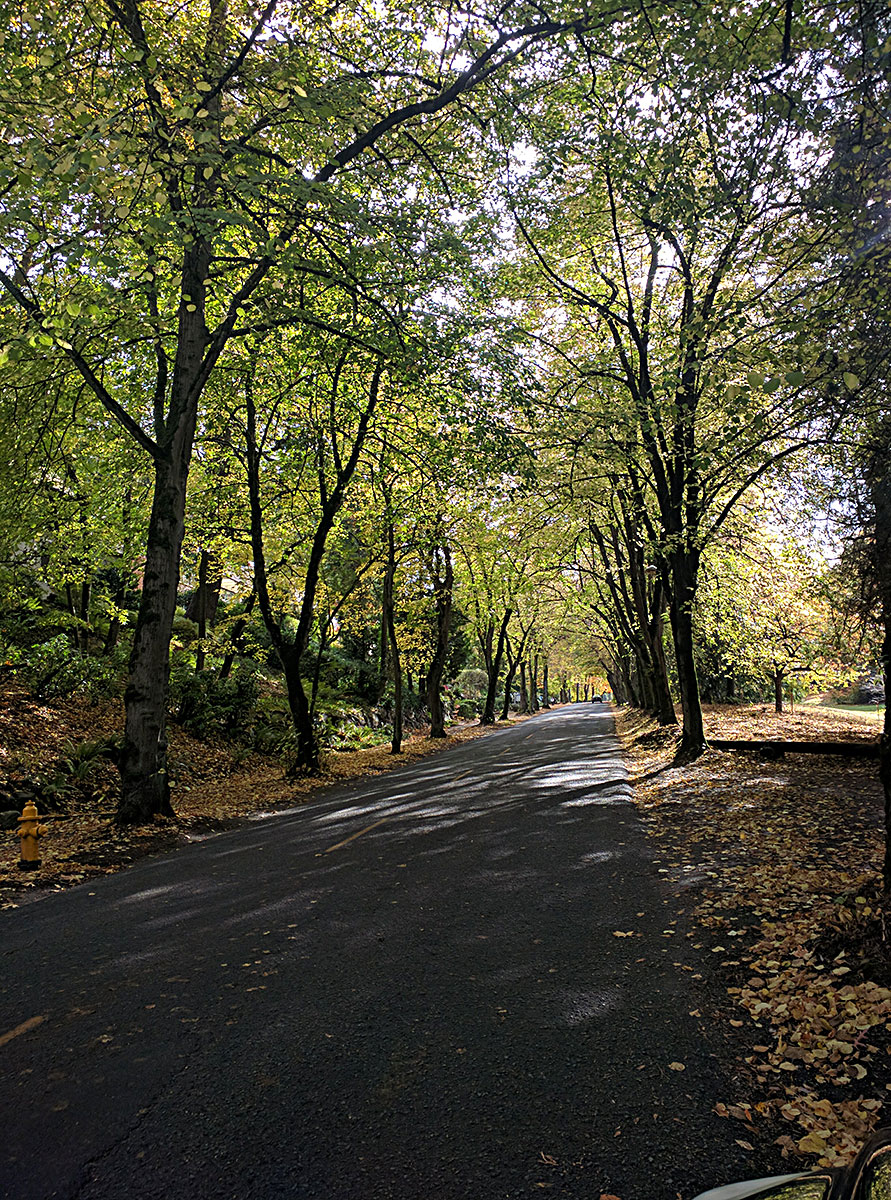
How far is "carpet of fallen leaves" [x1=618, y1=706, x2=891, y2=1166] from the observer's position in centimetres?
307

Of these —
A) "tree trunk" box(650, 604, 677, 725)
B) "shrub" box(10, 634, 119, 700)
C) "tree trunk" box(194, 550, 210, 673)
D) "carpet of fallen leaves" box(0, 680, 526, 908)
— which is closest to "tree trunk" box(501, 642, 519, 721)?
"tree trunk" box(650, 604, 677, 725)

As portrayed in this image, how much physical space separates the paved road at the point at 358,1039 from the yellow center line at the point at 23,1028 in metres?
0.05

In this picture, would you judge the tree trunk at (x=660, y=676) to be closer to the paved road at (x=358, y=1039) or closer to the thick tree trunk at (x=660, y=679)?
the thick tree trunk at (x=660, y=679)

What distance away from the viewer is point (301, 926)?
555 centimetres

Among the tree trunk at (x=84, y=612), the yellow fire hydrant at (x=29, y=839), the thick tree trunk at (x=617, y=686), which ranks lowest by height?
the thick tree trunk at (x=617, y=686)

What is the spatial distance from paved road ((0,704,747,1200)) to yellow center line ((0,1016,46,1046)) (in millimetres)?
46

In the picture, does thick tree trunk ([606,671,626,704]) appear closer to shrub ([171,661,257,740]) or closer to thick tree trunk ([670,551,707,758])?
shrub ([171,661,257,740])

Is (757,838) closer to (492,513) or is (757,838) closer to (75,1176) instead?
(75,1176)

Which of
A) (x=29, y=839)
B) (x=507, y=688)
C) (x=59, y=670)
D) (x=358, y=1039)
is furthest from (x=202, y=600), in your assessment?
(x=507, y=688)

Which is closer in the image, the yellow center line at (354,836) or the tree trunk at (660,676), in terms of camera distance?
the yellow center line at (354,836)

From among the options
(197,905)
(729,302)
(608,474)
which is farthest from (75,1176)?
(608,474)

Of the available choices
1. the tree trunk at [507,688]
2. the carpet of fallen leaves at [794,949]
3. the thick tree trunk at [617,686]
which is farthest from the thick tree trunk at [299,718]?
the thick tree trunk at [617,686]

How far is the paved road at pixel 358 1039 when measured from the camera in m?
2.74

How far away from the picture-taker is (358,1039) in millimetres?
3732
